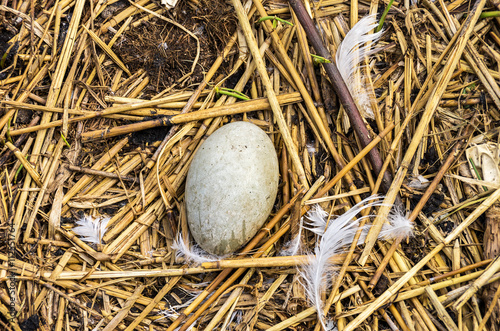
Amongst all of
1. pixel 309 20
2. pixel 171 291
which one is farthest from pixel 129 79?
pixel 171 291

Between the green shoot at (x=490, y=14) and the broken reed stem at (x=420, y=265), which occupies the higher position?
the green shoot at (x=490, y=14)

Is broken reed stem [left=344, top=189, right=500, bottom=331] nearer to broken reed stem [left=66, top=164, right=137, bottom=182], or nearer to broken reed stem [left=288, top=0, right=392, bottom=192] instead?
broken reed stem [left=288, top=0, right=392, bottom=192]

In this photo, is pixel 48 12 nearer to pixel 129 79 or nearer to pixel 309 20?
pixel 129 79

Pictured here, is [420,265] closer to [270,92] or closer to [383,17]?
[270,92]

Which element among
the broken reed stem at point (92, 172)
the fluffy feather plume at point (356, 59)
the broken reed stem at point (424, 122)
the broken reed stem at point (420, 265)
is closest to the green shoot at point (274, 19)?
the fluffy feather plume at point (356, 59)

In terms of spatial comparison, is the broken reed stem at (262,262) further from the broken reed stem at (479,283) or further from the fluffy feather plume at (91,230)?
the broken reed stem at (479,283)

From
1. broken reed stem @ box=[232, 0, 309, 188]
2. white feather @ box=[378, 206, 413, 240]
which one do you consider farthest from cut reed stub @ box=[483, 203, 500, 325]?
broken reed stem @ box=[232, 0, 309, 188]

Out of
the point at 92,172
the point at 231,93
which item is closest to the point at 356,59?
the point at 231,93

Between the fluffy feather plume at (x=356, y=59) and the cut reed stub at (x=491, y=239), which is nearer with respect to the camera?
the cut reed stub at (x=491, y=239)
